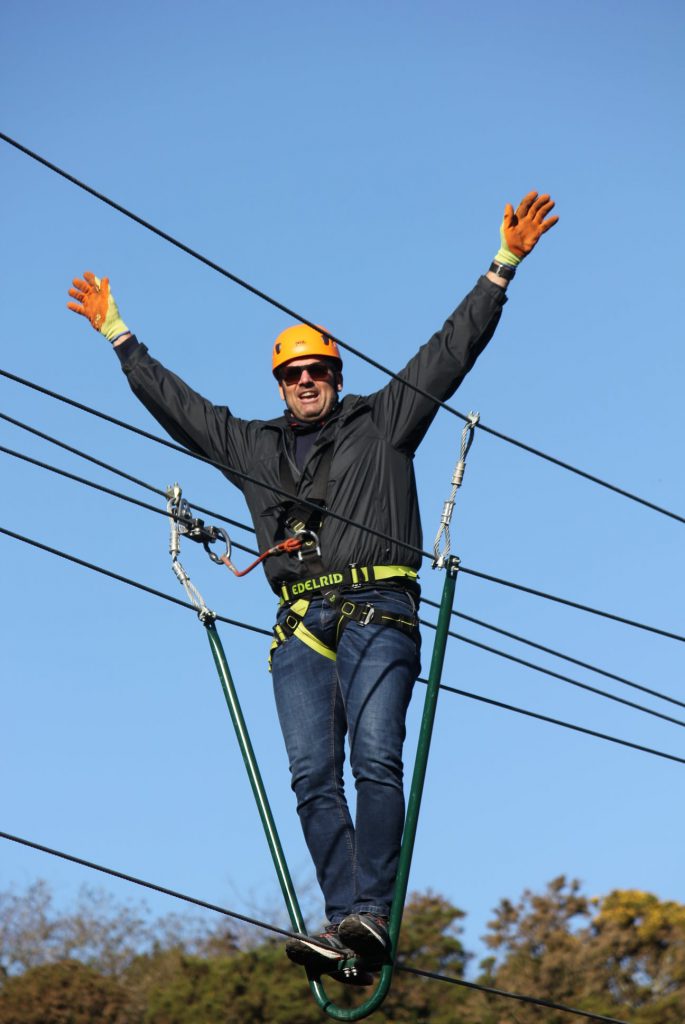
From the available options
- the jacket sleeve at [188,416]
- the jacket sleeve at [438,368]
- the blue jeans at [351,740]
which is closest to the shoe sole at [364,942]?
the blue jeans at [351,740]

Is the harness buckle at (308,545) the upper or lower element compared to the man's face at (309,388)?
lower

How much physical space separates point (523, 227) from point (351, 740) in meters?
2.12

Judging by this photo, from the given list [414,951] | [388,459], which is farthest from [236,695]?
[414,951]

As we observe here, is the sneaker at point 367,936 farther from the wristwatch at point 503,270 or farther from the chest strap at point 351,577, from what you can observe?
the wristwatch at point 503,270

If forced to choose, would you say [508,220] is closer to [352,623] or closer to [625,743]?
[352,623]

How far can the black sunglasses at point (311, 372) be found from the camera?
6715 mm

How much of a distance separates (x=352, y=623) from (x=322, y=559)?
1.06 feet

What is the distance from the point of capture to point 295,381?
6746 millimetres

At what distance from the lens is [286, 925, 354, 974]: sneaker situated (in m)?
5.67

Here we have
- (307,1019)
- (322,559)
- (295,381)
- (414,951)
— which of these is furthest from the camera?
(414,951)

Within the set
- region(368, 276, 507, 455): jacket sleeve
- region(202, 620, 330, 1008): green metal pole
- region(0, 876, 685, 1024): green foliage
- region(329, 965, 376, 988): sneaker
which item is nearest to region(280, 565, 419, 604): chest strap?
region(202, 620, 330, 1008): green metal pole

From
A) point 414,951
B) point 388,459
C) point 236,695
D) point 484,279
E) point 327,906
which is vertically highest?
point 414,951

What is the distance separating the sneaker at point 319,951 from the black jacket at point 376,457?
1333mm

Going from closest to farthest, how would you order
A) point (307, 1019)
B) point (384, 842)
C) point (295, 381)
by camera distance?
point (384, 842)
point (295, 381)
point (307, 1019)
